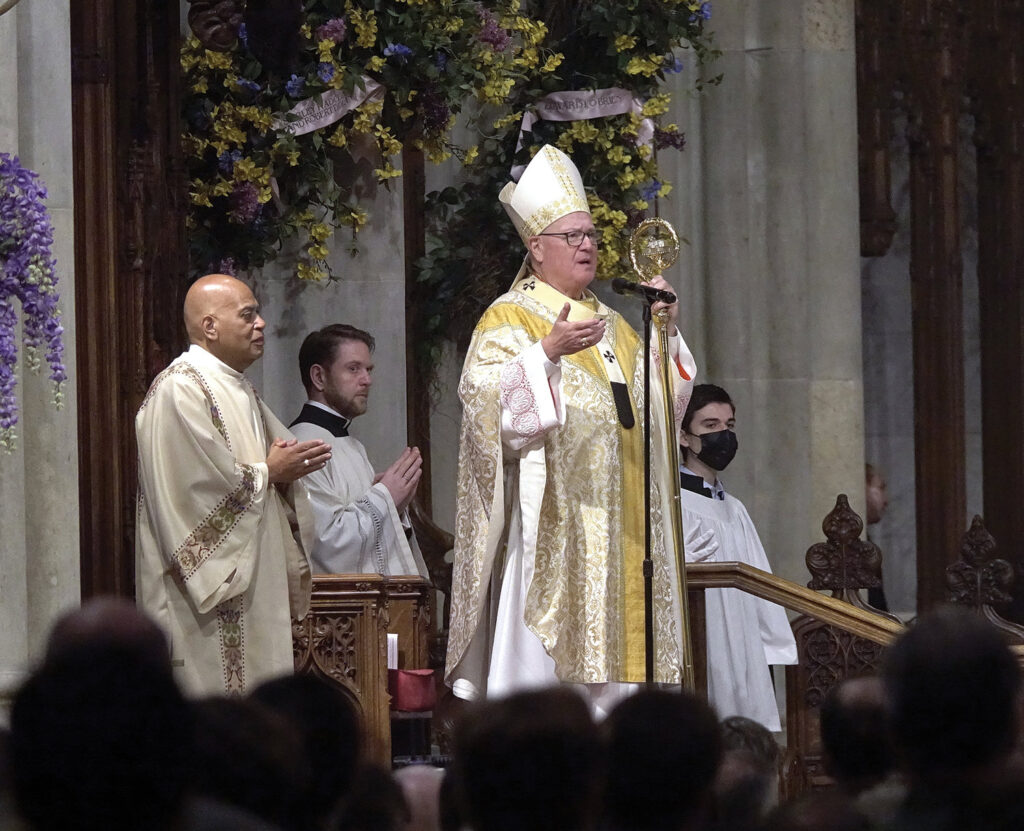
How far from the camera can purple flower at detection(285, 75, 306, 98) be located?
890cm


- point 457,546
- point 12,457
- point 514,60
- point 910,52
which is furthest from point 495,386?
point 910,52

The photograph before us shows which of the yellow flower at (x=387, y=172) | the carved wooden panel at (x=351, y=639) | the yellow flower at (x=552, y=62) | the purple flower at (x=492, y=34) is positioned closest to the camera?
the carved wooden panel at (x=351, y=639)

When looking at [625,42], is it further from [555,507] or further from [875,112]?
[555,507]

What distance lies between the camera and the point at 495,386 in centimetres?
733

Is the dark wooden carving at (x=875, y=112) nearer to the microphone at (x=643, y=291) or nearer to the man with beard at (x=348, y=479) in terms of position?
the man with beard at (x=348, y=479)

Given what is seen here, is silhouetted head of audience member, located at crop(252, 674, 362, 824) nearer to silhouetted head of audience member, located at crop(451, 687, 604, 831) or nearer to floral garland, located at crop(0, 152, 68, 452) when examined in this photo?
silhouetted head of audience member, located at crop(451, 687, 604, 831)

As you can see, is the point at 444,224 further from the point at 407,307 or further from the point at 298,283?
the point at 298,283

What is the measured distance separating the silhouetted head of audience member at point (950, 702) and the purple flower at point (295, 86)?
629 cm

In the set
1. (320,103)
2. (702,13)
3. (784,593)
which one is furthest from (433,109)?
(784,593)

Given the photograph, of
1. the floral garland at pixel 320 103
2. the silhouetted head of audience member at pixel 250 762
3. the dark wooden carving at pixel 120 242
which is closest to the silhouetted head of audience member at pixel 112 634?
the silhouetted head of audience member at pixel 250 762

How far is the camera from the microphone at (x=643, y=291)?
677 cm

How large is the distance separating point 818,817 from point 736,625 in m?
6.09

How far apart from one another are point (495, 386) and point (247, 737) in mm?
4510

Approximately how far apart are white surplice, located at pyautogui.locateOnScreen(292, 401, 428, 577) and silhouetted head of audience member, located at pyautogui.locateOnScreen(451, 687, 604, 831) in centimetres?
494
